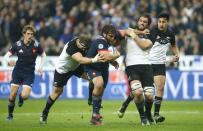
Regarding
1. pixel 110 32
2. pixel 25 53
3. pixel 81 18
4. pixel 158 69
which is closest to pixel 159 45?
pixel 158 69

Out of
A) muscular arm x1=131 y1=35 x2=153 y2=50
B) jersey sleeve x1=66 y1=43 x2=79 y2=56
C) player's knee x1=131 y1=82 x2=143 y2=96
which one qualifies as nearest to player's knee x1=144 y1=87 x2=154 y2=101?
player's knee x1=131 y1=82 x2=143 y2=96

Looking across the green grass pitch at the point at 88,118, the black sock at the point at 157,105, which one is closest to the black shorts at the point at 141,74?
Result: the green grass pitch at the point at 88,118

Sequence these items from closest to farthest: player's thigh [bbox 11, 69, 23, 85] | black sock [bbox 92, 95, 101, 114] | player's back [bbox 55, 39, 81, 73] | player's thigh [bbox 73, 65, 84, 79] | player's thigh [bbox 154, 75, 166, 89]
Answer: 1. black sock [bbox 92, 95, 101, 114]
2. player's back [bbox 55, 39, 81, 73]
3. player's thigh [bbox 73, 65, 84, 79]
4. player's thigh [bbox 154, 75, 166, 89]
5. player's thigh [bbox 11, 69, 23, 85]

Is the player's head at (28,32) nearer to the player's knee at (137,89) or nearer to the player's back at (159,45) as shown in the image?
the player's back at (159,45)

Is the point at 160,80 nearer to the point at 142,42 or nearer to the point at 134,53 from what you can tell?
the point at 134,53

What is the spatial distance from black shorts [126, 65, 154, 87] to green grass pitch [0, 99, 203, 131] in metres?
1.09

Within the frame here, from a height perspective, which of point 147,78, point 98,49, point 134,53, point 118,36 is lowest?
point 147,78

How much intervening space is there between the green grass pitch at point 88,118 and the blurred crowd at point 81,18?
4823mm

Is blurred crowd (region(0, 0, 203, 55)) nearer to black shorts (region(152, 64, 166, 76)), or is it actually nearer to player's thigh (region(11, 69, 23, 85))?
player's thigh (region(11, 69, 23, 85))

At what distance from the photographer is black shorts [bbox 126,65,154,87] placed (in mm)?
17391

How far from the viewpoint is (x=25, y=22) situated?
33.7 m

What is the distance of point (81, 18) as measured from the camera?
112 ft

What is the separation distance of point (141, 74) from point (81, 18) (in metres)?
17.1

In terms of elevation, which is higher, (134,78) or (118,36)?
(118,36)
